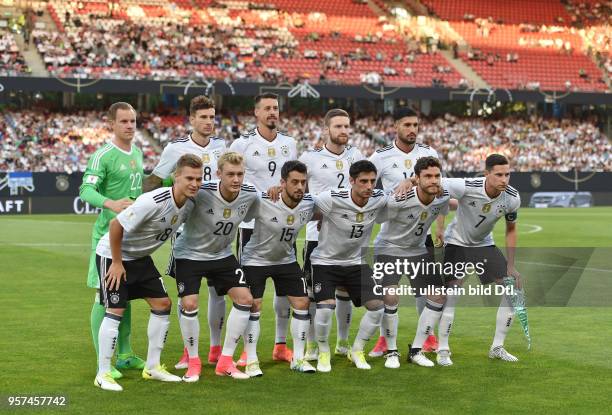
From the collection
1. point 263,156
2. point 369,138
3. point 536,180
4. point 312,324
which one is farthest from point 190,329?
point 369,138

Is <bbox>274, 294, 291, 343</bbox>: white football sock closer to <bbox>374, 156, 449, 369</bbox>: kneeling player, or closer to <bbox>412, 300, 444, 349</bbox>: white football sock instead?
<bbox>374, 156, 449, 369</bbox>: kneeling player

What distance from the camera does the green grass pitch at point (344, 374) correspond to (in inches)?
304

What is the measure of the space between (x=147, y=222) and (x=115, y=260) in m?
0.43

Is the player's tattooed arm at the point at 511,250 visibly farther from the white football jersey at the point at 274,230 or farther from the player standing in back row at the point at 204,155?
Result: the player standing in back row at the point at 204,155

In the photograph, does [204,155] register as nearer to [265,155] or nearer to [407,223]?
[265,155]

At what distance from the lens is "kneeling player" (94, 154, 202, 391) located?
8.15 metres

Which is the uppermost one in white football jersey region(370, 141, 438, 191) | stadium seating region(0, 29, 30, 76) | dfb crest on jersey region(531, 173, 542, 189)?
stadium seating region(0, 29, 30, 76)

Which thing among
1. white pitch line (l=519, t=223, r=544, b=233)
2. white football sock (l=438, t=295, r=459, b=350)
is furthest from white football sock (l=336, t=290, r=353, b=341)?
white pitch line (l=519, t=223, r=544, b=233)

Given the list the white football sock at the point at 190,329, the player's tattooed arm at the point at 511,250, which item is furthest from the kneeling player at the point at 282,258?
the player's tattooed arm at the point at 511,250

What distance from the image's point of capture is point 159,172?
32.1ft

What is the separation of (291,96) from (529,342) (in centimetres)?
3777

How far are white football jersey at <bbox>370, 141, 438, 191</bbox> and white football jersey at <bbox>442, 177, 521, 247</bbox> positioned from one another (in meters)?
0.66

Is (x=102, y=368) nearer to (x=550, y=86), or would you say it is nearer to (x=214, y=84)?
(x=214, y=84)

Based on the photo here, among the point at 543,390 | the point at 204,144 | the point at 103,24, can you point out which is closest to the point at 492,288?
the point at 543,390
